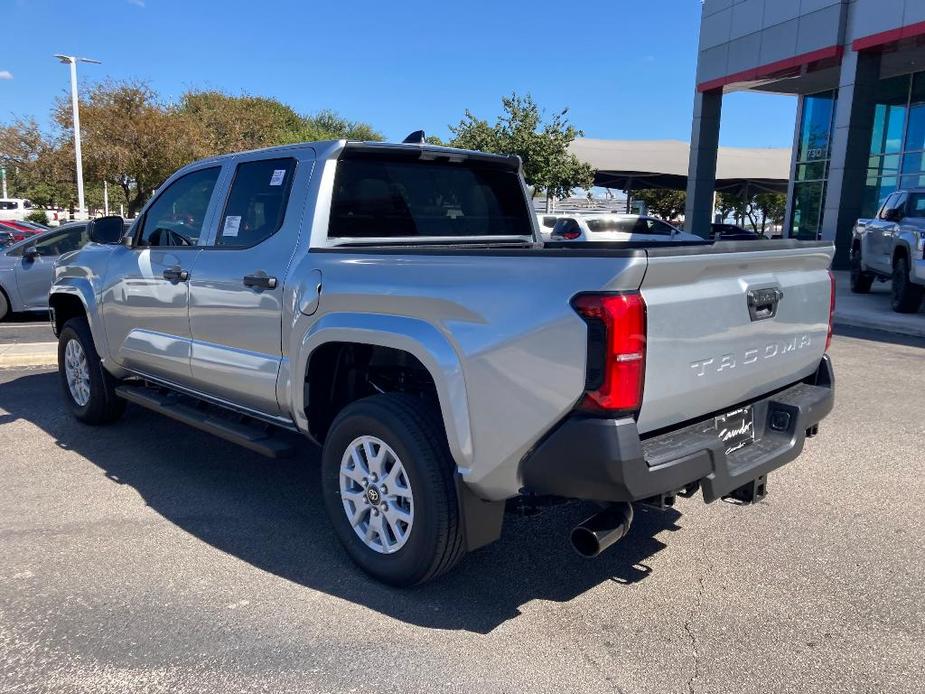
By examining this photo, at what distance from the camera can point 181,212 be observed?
4957 millimetres

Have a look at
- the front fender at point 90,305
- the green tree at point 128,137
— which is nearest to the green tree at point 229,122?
the green tree at point 128,137

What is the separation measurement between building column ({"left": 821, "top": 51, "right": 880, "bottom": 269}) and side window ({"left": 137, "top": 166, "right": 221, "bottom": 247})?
733 inches

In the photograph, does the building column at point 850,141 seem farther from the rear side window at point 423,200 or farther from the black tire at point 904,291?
the rear side window at point 423,200

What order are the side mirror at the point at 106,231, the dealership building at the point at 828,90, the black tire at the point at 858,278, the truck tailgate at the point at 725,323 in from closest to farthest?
the truck tailgate at the point at 725,323
the side mirror at the point at 106,231
the black tire at the point at 858,278
the dealership building at the point at 828,90

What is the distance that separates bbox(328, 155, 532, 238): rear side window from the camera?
402 centimetres

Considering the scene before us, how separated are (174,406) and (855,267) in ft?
47.4

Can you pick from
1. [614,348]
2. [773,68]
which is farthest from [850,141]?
[614,348]

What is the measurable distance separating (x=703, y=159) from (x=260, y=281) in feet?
77.5

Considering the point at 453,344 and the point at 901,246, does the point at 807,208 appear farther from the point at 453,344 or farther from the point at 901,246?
the point at 453,344

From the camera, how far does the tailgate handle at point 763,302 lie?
3068 mm

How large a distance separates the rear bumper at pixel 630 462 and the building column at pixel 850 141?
62.0 ft

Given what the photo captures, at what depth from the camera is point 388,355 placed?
3.62 m

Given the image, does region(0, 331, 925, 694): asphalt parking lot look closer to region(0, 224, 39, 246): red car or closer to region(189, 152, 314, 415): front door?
region(189, 152, 314, 415): front door

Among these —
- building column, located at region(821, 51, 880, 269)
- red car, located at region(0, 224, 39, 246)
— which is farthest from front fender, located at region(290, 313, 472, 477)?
red car, located at region(0, 224, 39, 246)
